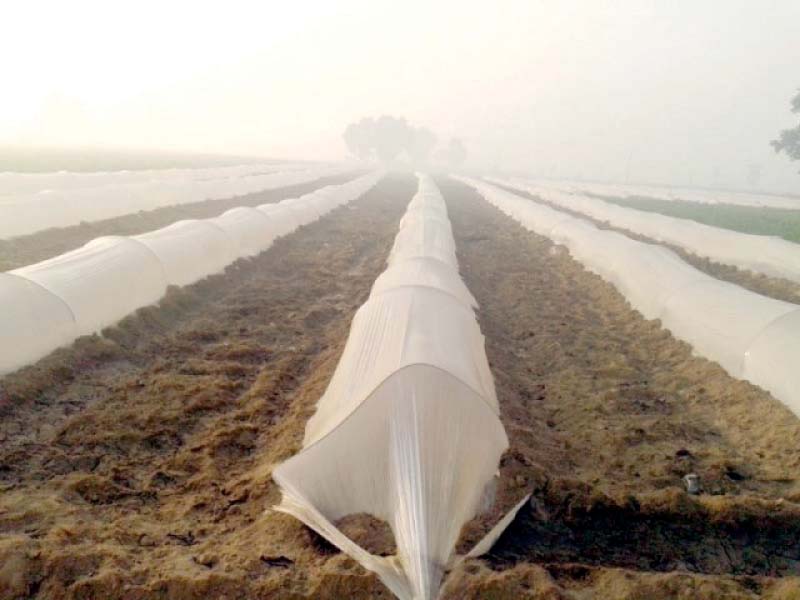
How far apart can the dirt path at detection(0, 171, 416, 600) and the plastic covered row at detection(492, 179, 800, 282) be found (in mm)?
9254

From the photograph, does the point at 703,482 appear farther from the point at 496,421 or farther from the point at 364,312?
the point at 364,312

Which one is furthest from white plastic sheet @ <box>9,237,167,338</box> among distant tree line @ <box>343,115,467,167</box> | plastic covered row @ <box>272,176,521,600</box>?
distant tree line @ <box>343,115,467,167</box>

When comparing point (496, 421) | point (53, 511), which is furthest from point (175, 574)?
point (496, 421)

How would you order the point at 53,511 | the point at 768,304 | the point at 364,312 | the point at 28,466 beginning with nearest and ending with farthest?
the point at 53,511 < the point at 28,466 < the point at 364,312 < the point at 768,304

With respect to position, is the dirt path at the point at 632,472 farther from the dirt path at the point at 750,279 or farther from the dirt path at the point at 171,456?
the dirt path at the point at 750,279

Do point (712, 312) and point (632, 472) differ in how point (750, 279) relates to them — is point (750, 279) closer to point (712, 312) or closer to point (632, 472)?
point (712, 312)

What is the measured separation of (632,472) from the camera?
4.94 meters

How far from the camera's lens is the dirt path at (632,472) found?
11.5ft

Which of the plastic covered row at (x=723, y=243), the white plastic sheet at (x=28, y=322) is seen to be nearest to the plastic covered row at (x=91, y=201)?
the white plastic sheet at (x=28, y=322)

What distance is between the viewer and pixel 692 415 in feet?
20.0

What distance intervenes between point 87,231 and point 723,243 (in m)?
14.9

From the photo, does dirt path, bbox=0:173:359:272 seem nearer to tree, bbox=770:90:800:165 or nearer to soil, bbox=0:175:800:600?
soil, bbox=0:175:800:600

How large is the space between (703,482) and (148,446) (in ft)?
15.4

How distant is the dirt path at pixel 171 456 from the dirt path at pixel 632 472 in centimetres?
131
